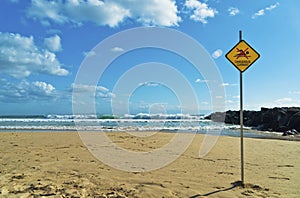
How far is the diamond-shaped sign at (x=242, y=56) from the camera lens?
6.37 meters

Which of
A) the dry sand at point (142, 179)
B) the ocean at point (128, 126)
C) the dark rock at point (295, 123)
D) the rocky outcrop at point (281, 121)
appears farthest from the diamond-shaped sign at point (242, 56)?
the dark rock at point (295, 123)

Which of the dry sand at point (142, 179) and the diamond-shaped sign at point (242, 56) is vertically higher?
the diamond-shaped sign at point (242, 56)

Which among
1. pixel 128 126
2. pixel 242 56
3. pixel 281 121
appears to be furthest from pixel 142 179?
pixel 281 121

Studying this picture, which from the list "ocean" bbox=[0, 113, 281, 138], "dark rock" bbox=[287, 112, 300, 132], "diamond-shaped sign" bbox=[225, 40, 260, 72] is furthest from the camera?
"dark rock" bbox=[287, 112, 300, 132]

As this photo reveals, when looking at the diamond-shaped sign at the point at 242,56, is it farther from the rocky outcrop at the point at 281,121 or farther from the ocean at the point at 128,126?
the rocky outcrop at the point at 281,121

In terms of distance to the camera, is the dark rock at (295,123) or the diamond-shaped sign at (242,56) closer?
the diamond-shaped sign at (242,56)

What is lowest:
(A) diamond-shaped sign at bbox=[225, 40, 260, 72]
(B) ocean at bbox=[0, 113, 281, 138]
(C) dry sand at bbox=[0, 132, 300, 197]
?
(C) dry sand at bbox=[0, 132, 300, 197]

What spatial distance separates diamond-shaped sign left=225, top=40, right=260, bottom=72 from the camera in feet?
20.9

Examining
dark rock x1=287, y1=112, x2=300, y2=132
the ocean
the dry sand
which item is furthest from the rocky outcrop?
the dry sand

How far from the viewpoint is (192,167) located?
26.2ft

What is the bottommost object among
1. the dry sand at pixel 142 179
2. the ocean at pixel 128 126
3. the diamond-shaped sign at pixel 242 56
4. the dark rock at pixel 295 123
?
the dry sand at pixel 142 179

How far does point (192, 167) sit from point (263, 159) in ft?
11.6

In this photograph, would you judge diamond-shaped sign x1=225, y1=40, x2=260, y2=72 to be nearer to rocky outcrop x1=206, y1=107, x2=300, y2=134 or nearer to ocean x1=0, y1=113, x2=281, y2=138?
ocean x1=0, y1=113, x2=281, y2=138

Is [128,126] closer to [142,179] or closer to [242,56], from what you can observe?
[142,179]
